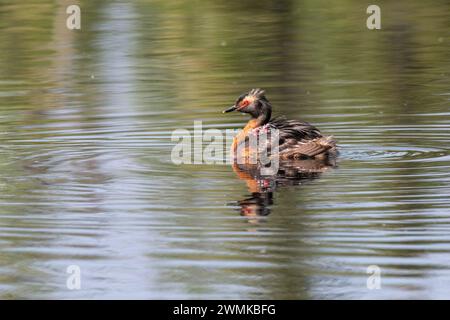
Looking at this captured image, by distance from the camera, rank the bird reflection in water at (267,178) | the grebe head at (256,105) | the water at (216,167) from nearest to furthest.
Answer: the water at (216,167) < the bird reflection in water at (267,178) < the grebe head at (256,105)

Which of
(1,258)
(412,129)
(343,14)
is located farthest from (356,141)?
(343,14)

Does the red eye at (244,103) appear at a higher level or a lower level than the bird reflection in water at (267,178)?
higher

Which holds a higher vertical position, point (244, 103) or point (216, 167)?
point (244, 103)

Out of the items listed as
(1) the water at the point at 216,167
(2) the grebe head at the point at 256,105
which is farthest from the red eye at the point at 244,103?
(1) the water at the point at 216,167

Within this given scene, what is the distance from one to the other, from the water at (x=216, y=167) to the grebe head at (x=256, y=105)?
0.87 meters

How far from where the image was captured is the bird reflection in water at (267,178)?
10.8 m

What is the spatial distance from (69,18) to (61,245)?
1799 cm

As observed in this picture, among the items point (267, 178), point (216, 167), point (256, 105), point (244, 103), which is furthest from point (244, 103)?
point (267, 178)

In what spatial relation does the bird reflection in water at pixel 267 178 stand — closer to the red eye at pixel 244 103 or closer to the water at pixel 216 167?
the water at pixel 216 167

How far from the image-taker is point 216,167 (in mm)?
13078

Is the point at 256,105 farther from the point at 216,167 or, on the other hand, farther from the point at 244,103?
the point at 216,167

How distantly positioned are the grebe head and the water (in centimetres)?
87

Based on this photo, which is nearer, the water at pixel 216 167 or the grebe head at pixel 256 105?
the water at pixel 216 167

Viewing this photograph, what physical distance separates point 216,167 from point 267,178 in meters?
0.79
